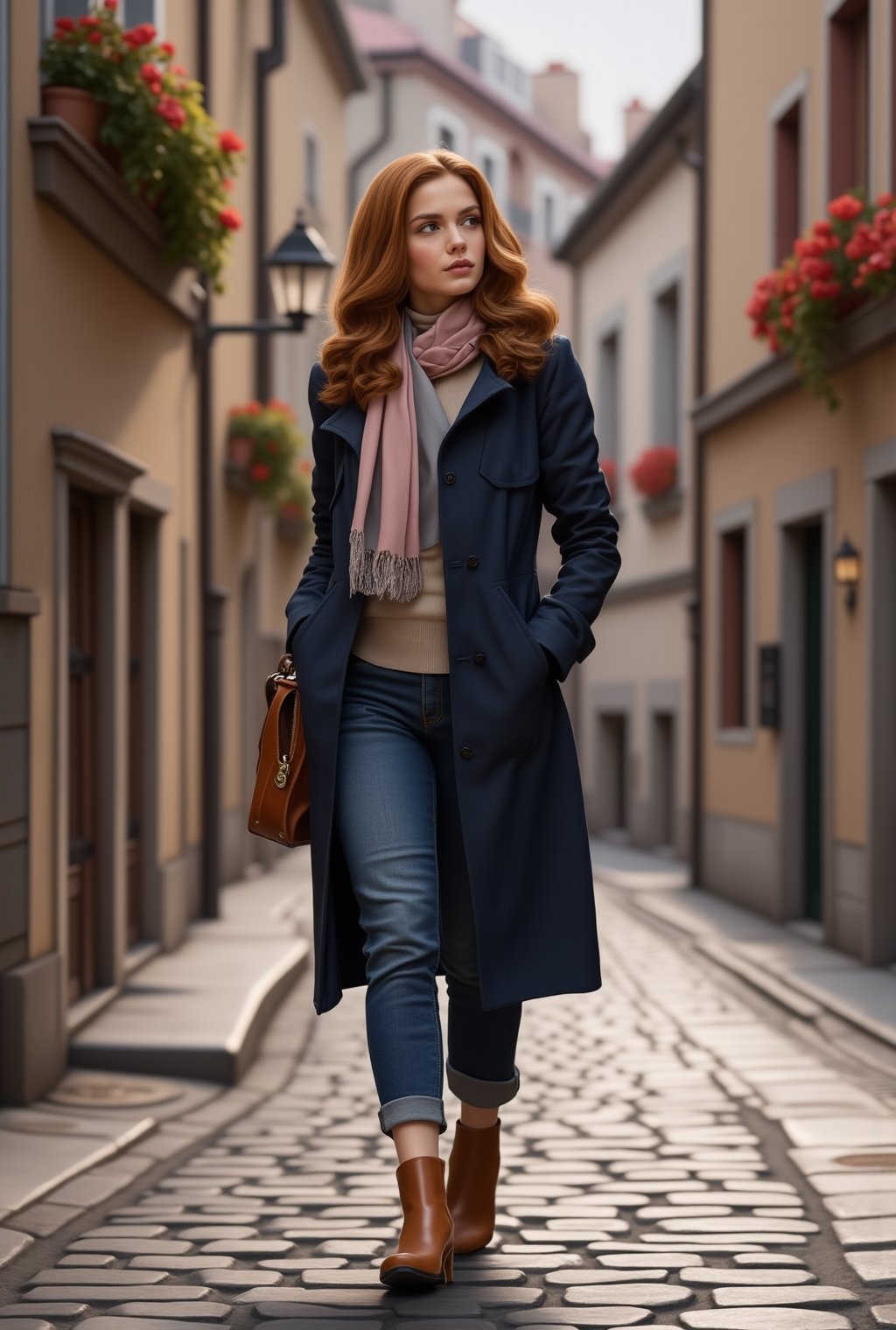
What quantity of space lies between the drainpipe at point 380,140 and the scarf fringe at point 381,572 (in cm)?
2689

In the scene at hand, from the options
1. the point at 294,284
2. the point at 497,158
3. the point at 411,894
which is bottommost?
the point at 411,894

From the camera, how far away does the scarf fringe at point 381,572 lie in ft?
11.4

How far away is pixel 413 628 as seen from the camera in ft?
11.7

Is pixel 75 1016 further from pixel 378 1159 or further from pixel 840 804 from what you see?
pixel 840 804

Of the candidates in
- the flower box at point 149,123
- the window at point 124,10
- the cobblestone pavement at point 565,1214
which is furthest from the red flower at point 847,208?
the cobblestone pavement at point 565,1214

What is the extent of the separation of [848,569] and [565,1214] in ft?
19.4

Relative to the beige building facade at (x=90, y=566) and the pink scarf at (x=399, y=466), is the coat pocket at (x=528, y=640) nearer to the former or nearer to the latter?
the pink scarf at (x=399, y=466)

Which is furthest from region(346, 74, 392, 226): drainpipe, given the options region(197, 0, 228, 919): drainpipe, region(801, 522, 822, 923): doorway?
region(801, 522, 822, 923): doorway

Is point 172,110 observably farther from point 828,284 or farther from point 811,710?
point 811,710

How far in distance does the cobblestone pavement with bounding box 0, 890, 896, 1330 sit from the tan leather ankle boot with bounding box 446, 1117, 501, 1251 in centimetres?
7

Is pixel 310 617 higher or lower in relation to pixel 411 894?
higher

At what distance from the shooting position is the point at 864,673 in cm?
943

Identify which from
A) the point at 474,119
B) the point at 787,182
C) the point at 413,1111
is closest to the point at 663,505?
the point at 787,182

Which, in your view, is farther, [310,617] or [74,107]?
[74,107]
